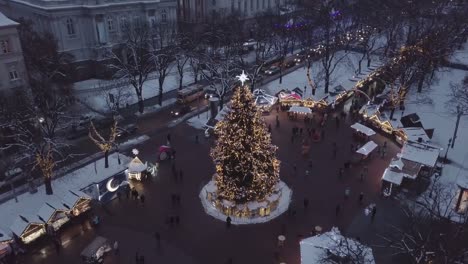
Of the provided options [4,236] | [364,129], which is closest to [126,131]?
[4,236]

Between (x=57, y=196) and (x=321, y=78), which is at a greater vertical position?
(x=321, y=78)

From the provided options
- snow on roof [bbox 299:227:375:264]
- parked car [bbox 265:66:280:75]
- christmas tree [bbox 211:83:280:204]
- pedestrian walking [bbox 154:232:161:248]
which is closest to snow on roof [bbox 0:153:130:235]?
pedestrian walking [bbox 154:232:161:248]

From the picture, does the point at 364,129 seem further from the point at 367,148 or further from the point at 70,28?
the point at 70,28

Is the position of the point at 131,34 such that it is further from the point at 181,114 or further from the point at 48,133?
the point at 48,133

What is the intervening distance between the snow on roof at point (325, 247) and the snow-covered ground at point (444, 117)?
10.9m

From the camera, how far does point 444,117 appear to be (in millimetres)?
44062

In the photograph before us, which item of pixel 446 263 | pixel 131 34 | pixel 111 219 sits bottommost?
pixel 111 219

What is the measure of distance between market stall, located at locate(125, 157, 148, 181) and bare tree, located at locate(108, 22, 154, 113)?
45.7 ft

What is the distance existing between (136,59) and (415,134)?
29.9 metres

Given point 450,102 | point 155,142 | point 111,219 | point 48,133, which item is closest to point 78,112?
point 155,142

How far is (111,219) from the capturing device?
2805cm

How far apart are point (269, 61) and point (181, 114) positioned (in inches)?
977

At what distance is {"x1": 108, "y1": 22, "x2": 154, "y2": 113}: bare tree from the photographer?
147ft

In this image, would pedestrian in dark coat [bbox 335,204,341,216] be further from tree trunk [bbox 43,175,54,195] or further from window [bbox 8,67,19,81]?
window [bbox 8,67,19,81]
